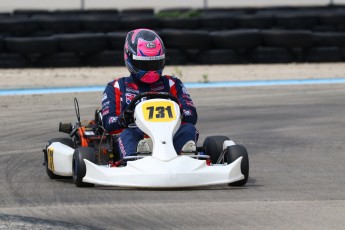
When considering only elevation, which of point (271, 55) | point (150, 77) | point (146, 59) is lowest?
point (271, 55)

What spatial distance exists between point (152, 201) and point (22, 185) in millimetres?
1278

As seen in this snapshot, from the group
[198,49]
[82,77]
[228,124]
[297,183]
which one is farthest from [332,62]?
[297,183]

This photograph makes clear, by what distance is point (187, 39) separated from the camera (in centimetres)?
1839

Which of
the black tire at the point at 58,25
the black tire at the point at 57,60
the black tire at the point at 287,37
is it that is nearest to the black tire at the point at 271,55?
the black tire at the point at 287,37

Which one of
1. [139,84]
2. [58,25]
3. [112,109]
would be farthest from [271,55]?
[112,109]

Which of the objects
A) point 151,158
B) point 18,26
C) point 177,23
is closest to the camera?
point 151,158

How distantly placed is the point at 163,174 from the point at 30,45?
11197mm

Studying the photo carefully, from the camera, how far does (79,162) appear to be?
739 centimetres

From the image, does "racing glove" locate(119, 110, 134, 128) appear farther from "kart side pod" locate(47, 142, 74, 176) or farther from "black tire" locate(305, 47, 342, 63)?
"black tire" locate(305, 47, 342, 63)

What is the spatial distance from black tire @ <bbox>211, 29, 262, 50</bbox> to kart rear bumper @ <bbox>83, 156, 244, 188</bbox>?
37.1ft

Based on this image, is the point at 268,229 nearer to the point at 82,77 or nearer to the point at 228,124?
the point at 228,124

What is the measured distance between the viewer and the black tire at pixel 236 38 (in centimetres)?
1852

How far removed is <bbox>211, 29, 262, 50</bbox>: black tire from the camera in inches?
729

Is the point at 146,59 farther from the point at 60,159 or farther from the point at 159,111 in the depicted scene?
the point at 60,159
